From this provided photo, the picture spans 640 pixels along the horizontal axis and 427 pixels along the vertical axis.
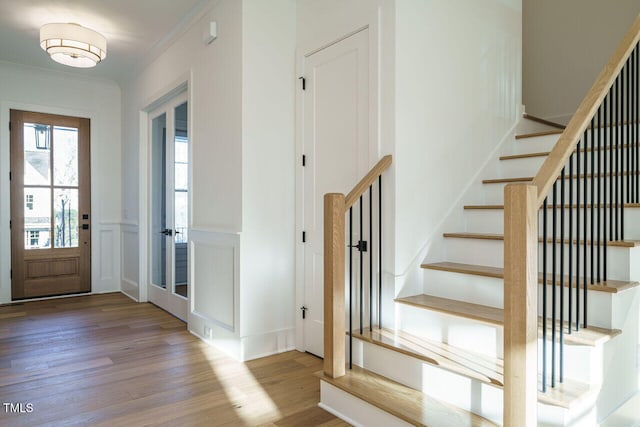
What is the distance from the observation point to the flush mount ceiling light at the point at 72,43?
3801mm

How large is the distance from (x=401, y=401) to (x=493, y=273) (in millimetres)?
877

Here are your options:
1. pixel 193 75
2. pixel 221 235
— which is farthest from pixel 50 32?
pixel 221 235

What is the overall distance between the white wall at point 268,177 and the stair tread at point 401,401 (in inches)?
41.2

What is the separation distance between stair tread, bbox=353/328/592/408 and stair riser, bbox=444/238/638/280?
2.19 feet

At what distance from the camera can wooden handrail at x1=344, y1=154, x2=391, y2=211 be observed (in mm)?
2477

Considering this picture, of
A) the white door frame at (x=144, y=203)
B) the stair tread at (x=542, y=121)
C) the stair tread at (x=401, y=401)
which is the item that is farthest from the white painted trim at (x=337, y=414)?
the white door frame at (x=144, y=203)

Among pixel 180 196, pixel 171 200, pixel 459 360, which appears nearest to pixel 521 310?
pixel 459 360

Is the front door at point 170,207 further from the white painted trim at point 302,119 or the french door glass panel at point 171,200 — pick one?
the white painted trim at point 302,119

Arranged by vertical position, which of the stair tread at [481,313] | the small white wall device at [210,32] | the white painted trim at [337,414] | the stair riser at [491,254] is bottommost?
the white painted trim at [337,414]

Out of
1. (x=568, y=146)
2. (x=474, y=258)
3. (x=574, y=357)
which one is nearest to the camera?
(x=568, y=146)

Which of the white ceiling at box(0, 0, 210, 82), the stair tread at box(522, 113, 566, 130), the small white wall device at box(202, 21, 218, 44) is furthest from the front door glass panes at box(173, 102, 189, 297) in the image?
the stair tread at box(522, 113, 566, 130)

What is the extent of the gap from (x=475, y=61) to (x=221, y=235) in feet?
7.90

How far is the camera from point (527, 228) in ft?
5.24

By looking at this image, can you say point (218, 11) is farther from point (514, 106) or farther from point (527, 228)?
point (527, 228)
